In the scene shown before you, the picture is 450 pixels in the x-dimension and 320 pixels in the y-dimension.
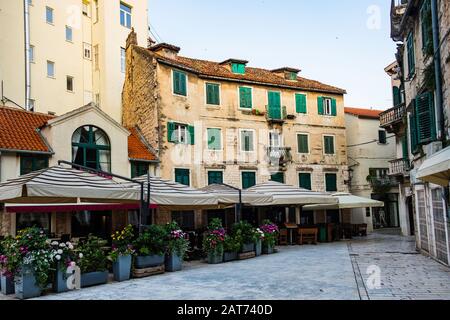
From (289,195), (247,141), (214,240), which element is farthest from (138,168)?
(214,240)

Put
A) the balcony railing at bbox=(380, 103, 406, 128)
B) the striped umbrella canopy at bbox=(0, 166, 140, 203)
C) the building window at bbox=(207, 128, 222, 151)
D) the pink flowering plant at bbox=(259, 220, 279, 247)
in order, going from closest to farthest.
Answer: the striped umbrella canopy at bbox=(0, 166, 140, 203) → the pink flowering plant at bbox=(259, 220, 279, 247) → the building window at bbox=(207, 128, 222, 151) → the balcony railing at bbox=(380, 103, 406, 128)

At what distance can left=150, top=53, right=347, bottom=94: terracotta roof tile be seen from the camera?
27.9m

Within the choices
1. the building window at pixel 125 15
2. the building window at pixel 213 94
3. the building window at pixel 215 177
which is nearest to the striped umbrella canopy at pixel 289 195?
the building window at pixel 215 177

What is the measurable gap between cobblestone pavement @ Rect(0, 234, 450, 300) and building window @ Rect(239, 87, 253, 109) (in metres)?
14.3

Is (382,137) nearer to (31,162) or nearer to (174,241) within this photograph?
(31,162)

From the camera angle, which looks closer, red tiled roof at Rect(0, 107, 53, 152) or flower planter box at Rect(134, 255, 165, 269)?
flower planter box at Rect(134, 255, 165, 269)

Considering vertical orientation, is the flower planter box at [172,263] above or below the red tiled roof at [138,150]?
below

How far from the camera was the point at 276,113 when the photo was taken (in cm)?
2986

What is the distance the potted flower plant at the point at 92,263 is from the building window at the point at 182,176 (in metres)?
13.6

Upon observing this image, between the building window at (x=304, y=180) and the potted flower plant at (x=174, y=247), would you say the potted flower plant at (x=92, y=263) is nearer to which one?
the potted flower plant at (x=174, y=247)

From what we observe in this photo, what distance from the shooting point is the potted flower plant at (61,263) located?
10344 mm

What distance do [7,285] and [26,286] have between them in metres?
0.96

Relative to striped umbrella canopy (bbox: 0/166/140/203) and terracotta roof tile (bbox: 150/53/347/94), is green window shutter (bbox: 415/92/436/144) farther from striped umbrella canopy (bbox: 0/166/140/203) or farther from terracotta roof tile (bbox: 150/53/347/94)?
terracotta roof tile (bbox: 150/53/347/94)

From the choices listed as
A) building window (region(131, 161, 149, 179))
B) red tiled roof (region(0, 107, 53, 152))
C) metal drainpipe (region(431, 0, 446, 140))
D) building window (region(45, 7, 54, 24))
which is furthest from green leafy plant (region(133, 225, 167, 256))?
building window (region(45, 7, 54, 24))
